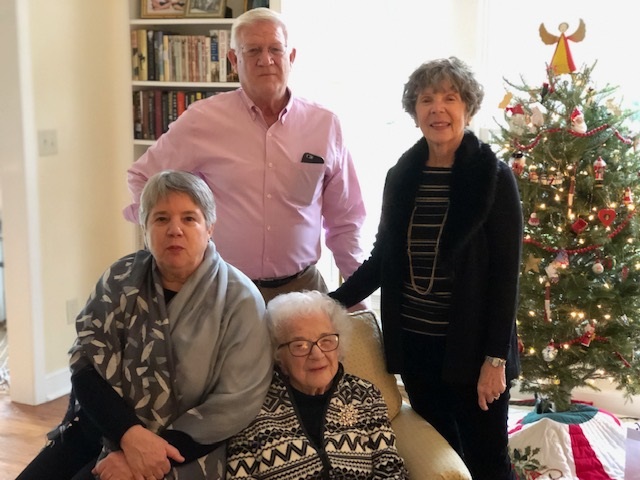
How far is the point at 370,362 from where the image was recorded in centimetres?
225

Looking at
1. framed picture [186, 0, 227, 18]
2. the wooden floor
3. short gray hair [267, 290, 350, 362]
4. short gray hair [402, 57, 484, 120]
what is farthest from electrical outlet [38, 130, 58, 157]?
short gray hair [402, 57, 484, 120]

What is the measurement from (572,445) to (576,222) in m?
0.91

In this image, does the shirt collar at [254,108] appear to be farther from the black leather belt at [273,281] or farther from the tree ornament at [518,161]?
the tree ornament at [518,161]

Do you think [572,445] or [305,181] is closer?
A: [305,181]

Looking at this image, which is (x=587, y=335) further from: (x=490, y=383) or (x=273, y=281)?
(x=273, y=281)

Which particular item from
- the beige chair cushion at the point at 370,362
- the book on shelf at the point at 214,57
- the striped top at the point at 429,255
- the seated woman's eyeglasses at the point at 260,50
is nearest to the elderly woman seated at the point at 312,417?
the beige chair cushion at the point at 370,362

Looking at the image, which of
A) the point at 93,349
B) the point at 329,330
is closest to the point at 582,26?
the point at 329,330

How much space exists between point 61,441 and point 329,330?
80 centimetres

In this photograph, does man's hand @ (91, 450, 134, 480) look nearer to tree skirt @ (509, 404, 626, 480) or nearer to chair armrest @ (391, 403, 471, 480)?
chair armrest @ (391, 403, 471, 480)

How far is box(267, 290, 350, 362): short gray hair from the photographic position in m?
2.05

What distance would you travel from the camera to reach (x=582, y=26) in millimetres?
2930

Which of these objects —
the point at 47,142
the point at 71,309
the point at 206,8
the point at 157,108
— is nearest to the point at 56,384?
the point at 71,309

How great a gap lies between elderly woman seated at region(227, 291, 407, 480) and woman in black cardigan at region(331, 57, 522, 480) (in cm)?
19

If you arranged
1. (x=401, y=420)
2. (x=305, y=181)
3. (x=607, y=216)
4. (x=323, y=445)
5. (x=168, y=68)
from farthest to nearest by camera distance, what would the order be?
(x=168, y=68)
(x=607, y=216)
(x=305, y=181)
(x=401, y=420)
(x=323, y=445)
